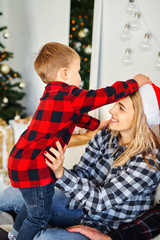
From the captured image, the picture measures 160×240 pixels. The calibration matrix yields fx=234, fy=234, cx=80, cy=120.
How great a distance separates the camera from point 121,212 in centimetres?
112

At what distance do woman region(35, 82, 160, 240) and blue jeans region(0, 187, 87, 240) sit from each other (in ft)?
0.08

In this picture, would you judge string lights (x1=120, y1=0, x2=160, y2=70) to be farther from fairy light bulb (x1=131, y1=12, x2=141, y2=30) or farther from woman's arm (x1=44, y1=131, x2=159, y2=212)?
woman's arm (x1=44, y1=131, x2=159, y2=212)

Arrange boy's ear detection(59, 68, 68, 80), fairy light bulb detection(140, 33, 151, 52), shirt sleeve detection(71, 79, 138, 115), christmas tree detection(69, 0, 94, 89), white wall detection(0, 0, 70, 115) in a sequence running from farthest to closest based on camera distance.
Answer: white wall detection(0, 0, 70, 115), christmas tree detection(69, 0, 94, 89), fairy light bulb detection(140, 33, 151, 52), boy's ear detection(59, 68, 68, 80), shirt sleeve detection(71, 79, 138, 115)

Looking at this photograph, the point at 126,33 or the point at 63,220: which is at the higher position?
the point at 126,33

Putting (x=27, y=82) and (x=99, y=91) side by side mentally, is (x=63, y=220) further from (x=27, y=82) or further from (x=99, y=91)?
(x=27, y=82)

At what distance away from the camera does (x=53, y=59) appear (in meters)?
1.08

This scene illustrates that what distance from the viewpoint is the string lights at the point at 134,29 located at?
5.04ft

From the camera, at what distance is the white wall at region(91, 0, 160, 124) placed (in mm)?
1560

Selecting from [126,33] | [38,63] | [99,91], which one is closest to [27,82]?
[126,33]

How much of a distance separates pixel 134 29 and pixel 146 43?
0.19m

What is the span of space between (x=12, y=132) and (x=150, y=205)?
1.80 metres

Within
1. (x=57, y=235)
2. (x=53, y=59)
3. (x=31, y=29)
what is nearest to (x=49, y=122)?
(x=53, y=59)

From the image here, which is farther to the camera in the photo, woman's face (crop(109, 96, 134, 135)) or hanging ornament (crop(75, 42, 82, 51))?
hanging ornament (crop(75, 42, 82, 51))

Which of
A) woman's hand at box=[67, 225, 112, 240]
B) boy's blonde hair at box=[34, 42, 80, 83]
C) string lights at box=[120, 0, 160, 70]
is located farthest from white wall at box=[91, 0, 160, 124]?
woman's hand at box=[67, 225, 112, 240]
